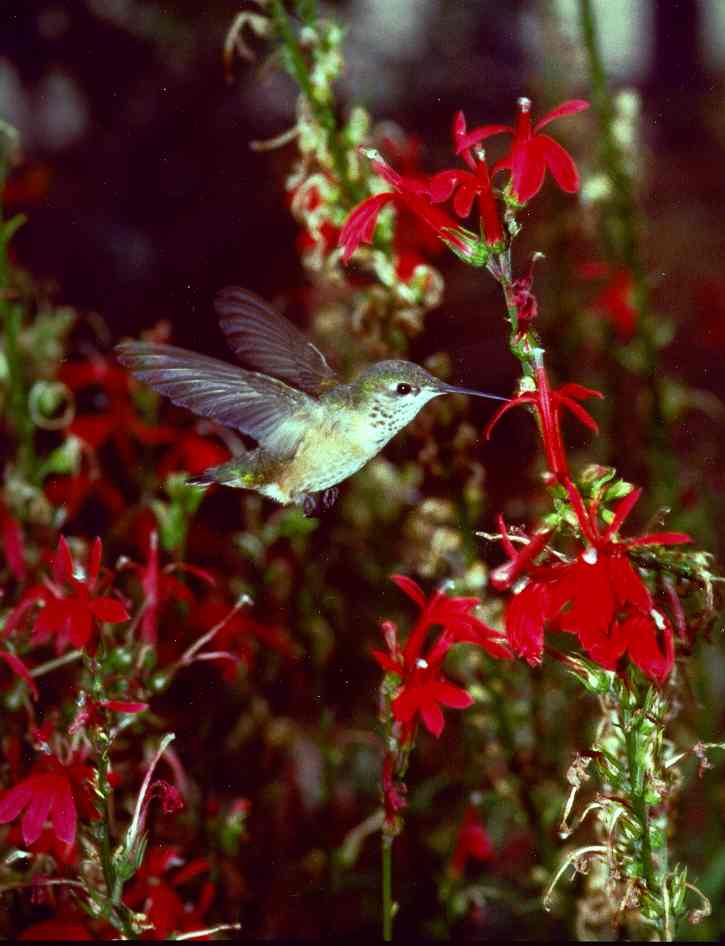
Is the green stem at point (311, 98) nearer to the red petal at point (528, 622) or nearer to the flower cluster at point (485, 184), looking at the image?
the flower cluster at point (485, 184)

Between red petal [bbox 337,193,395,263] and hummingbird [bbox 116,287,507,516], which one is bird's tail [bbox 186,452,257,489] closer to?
hummingbird [bbox 116,287,507,516]

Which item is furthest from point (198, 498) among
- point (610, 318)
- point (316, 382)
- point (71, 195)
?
point (71, 195)

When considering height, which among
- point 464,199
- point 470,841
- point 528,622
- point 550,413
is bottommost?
point 470,841

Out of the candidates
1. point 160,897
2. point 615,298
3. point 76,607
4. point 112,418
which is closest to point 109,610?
point 76,607

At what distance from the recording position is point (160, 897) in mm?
762

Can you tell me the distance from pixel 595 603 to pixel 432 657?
141 mm

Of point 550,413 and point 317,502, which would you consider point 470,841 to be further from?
point 550,413

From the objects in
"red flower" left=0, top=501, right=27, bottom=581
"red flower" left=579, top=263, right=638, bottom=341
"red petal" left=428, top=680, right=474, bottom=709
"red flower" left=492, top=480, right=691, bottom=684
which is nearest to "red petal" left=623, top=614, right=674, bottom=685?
"red flower" left=492, top=480, right=691, bottom=684

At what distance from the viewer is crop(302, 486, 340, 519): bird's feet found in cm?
74

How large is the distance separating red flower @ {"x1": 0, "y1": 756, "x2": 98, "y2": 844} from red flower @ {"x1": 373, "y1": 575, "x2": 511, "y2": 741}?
0.63ft

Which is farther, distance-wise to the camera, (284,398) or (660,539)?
(284,398)

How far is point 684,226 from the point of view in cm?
247

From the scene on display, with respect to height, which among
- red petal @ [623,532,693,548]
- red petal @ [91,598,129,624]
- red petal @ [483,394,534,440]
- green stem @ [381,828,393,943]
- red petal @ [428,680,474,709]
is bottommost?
green stem @ [381,828,393,943]

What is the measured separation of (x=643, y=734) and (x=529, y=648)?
0.11 meters
